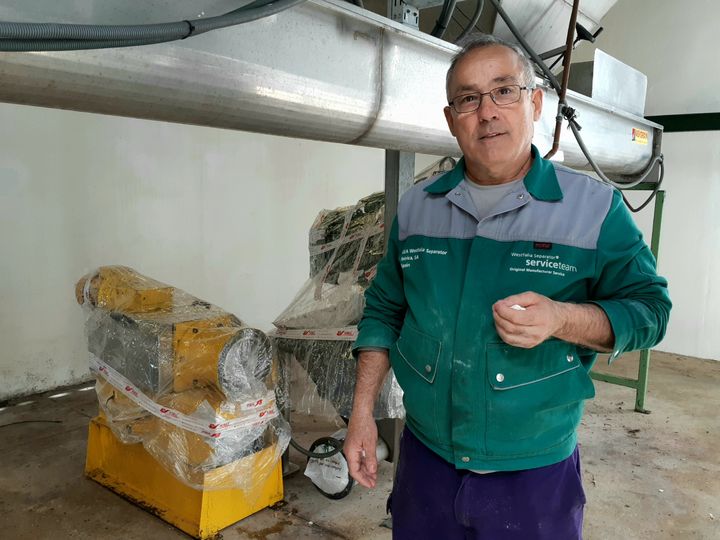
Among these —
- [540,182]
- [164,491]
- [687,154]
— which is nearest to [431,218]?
[540,182]

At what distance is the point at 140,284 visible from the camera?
6.70 ft

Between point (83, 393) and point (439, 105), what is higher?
point (439, 105)

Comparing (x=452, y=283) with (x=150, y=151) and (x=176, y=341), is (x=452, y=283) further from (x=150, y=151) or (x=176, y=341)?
(x=150, y=151)

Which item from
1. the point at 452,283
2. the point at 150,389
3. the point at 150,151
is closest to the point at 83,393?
the point at 150,151

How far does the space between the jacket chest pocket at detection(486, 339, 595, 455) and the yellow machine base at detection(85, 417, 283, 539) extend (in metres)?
1.25

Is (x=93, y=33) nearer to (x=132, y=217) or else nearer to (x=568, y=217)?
(x=568, y=217)

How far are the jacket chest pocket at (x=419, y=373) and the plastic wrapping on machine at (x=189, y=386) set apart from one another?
2.65ft

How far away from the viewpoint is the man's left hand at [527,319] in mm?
812

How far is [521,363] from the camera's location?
3.06 ft

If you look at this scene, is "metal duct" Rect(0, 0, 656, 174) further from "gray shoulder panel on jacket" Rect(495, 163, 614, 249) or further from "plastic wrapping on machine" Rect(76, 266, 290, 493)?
"plastic wrapping on machine" Rect(76, 266, 290, 493)

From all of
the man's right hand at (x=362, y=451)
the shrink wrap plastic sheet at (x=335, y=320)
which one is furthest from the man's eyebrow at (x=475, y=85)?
the shrink wrap plastic sheet at (x=335, y=320)

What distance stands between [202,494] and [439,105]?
1.42 meters

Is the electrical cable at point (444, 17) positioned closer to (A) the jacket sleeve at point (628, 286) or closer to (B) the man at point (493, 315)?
(B) the man at point (493, 315)

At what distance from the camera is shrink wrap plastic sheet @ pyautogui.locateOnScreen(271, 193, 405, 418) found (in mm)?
1976
